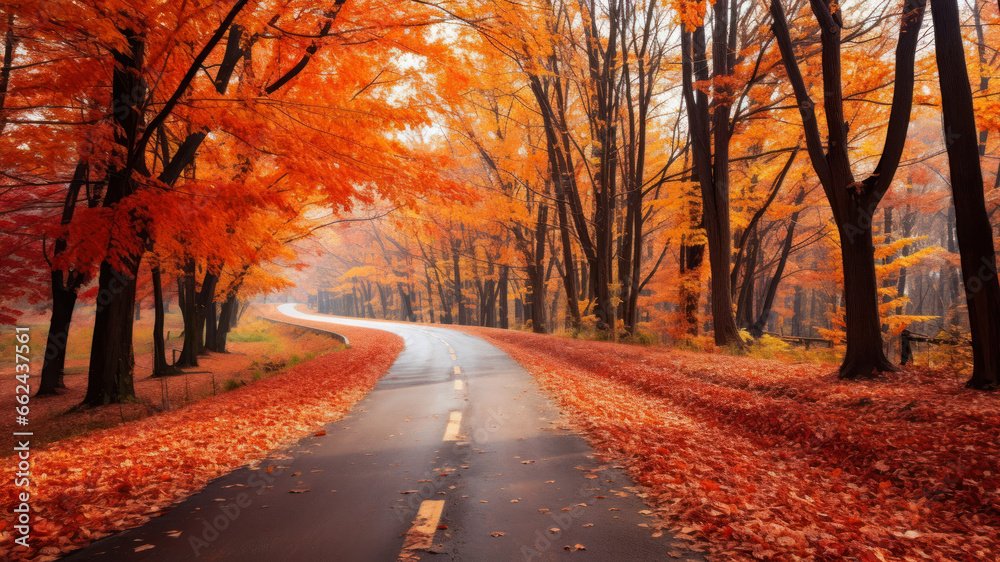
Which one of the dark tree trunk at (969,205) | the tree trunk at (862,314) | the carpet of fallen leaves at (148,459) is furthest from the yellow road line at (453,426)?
the dark tree trunk at (969,205)

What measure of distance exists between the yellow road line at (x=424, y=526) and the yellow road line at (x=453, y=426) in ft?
6.58

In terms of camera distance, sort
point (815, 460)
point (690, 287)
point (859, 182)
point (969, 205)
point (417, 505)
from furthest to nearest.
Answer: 1. point (690, 287)
2. point (859, 182)
3. point (969, 205)
4. point (815, 460)
5. point (417, 505)

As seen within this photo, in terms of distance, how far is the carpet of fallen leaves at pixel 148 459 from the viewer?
3582 mm

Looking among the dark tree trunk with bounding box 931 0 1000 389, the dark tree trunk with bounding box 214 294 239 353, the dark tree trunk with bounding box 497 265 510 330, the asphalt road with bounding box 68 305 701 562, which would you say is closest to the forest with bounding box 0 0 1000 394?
the dark tree trunk with bounding box 931 0 1000 389

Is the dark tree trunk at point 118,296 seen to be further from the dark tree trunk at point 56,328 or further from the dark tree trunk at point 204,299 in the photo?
the dark tree trunk at point 204,299

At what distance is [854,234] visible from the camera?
8.17m

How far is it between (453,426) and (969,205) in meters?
7.77

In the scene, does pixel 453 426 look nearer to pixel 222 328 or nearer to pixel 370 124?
pixel 370 124

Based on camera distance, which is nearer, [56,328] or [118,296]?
[118,296]

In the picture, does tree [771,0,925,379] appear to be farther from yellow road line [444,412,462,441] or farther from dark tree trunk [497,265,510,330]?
dark tree trunk [497,265,510,330]

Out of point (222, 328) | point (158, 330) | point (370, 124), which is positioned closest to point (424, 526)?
point (370, 124)

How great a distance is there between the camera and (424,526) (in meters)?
3.50

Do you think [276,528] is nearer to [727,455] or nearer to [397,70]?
[727,455]

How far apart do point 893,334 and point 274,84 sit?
22853 millimetres
